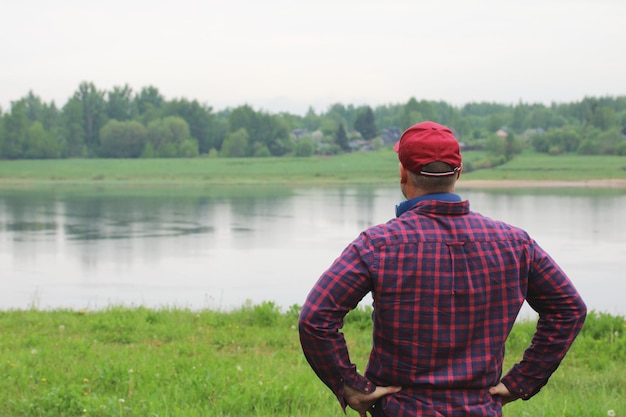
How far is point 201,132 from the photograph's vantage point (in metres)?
122

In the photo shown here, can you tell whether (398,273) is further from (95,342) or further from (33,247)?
(33,247)

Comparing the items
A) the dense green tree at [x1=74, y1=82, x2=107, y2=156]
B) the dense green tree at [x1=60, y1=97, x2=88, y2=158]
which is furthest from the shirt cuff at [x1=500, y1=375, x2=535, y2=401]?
the dense green tree at [x1=74, y1=82, x2=107, y2=156]

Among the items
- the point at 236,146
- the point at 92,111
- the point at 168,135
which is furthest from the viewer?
the point at 92,111

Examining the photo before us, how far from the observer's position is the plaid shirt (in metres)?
2.51

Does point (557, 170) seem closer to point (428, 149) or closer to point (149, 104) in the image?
point (428, 149)

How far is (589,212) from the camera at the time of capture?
31.3 m

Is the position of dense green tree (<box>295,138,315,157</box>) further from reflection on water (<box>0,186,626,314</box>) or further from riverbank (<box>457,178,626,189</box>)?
reflection on water (<box>0,186,626,314</box>)

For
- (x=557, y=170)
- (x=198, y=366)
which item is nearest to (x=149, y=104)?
(x=557, y=170)

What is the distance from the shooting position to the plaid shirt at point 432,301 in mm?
2510

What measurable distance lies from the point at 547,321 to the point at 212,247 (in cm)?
1825

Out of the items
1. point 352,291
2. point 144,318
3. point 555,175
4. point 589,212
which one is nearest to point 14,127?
point 555,175

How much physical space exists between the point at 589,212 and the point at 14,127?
8557 centimetres

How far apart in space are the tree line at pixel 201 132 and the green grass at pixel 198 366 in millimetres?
70668

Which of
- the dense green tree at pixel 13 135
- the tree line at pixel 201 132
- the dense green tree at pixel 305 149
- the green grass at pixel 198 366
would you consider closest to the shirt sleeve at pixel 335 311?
the green grass at pixel 198 366
